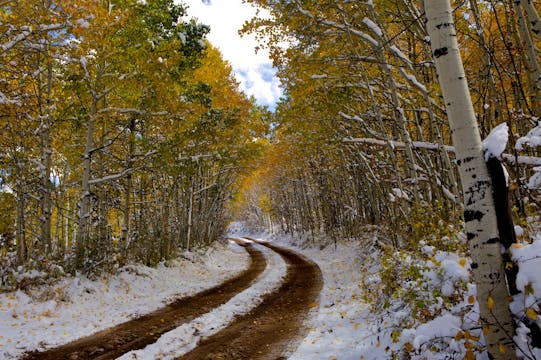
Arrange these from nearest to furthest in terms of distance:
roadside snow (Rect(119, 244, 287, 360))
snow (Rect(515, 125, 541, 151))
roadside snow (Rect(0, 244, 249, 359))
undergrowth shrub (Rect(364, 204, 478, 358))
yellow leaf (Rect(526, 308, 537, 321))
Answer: yellow leaf (Rect(526, 308, 537, 321)) → snow (Rect(515, 125, 541, 151)) → undergrowth shrub (Rect(364, 204, 478, 358)) → roadside snow (Rect(119, 244, 287, 360)) → roadside snow (Rect(0, 244, 249, 359))

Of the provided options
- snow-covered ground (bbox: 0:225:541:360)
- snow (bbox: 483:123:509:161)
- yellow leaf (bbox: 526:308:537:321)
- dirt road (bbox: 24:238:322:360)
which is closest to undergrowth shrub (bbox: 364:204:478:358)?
snow-covered ground (bbox: 0:225:541:360)

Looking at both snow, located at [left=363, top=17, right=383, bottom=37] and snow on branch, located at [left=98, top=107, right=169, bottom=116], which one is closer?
snow, located at [left=363, top=17, right=383, bottom=37]

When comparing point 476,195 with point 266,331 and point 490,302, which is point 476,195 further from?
point 266,331

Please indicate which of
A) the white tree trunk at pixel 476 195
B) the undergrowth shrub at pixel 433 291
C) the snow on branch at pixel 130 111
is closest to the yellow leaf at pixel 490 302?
the white tree trunk at pixel 476 195

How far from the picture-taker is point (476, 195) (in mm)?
2697

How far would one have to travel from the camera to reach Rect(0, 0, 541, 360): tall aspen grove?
2797 millimetres

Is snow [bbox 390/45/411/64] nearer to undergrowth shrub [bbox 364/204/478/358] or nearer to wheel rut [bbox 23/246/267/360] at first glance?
undergrowth shrub [bbox 364/204/478/358]

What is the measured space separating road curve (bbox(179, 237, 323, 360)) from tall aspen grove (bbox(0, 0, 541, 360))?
0.06 m

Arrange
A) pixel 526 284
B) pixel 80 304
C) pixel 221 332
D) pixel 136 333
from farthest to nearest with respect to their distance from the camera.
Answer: pixel 80 304 < pixel 221 332 < pixel 136 333 < pixel 526 284

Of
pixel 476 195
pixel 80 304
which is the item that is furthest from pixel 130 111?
pixel 476 195

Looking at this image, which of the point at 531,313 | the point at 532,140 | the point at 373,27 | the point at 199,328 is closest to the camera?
the point at 531,313

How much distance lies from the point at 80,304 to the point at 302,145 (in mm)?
10400

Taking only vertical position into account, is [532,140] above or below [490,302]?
above

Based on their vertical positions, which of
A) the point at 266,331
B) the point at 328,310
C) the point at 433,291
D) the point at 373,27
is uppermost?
the point at 373,27
